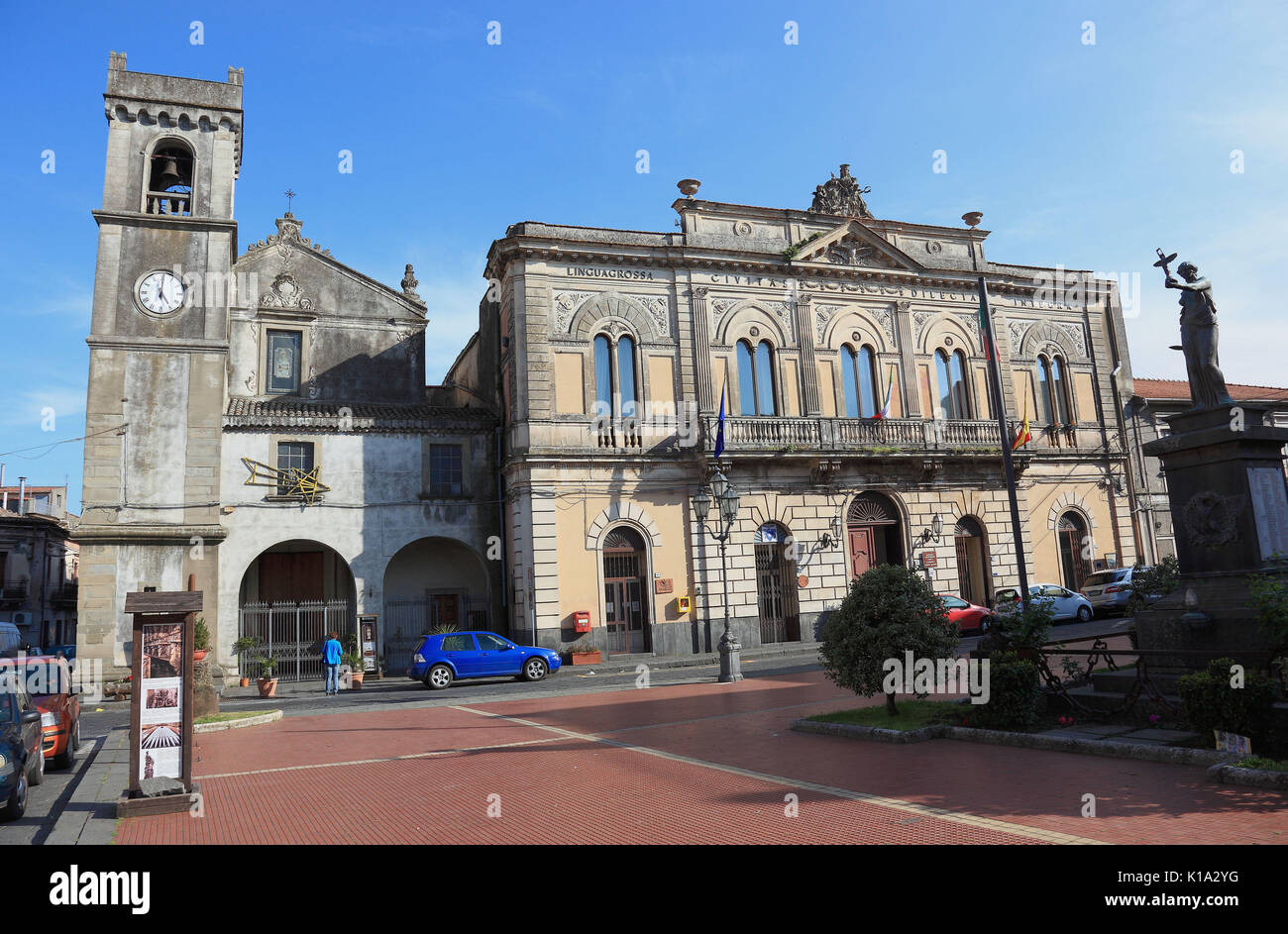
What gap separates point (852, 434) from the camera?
28922 mm

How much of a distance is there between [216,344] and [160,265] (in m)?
3.05

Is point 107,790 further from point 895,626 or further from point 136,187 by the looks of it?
point 136,187

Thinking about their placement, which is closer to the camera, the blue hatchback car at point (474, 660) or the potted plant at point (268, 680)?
the blue hatchback car at point (474, 660)

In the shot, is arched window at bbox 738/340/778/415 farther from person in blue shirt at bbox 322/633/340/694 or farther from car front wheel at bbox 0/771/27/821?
car front wheel at bbox 0/771/27/821

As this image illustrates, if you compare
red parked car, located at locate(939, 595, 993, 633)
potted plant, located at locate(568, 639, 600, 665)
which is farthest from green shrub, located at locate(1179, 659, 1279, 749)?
potted plant, located at locate(568, 639, 600, 665)

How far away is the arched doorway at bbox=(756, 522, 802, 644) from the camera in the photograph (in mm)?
27891

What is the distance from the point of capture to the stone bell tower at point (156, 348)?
23.6m

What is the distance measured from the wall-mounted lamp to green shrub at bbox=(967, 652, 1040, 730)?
19.5m

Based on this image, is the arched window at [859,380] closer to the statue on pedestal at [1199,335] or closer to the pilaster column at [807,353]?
the pilaster column at [807,353]

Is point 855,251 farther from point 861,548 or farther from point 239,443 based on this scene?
point 239,443

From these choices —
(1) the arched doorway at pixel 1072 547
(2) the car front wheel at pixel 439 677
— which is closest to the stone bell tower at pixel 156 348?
(2) the car front wheel at pixel 439 677

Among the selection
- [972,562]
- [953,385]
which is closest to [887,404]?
[953,385]

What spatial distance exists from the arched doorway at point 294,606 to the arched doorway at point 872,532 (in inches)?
654
